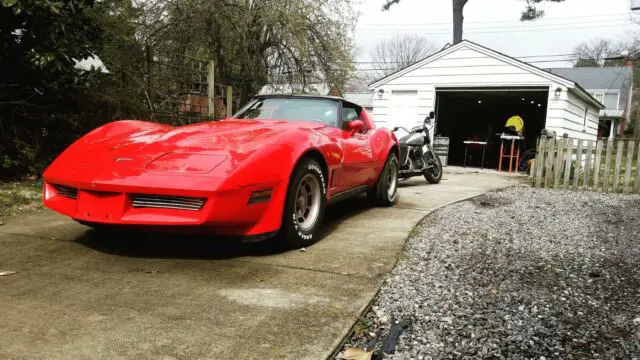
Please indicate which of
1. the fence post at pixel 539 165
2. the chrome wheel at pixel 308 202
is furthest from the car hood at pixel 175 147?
the fence post at pixel 539 165

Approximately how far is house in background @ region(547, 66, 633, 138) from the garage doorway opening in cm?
2048

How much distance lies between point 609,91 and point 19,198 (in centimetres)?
4246

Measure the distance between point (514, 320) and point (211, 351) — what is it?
4.61ft

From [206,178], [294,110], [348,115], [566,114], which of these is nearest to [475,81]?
[566,114]

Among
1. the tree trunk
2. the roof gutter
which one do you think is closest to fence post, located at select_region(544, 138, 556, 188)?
the roof gutter

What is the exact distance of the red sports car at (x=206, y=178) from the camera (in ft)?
8.89

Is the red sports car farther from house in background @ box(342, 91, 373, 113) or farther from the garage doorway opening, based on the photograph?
house in background @ box(342, 91, 373, 113)

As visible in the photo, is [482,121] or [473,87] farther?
[482,121]

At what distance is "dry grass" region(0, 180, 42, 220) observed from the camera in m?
4.37

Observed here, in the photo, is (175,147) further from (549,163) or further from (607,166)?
(607,166)

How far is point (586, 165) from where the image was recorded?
807 cm

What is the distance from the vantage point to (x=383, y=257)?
124 inches

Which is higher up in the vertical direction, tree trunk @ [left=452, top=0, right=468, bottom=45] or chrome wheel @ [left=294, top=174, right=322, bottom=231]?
tree trunk @ [left=452, top=0, right=468, bottom=45]

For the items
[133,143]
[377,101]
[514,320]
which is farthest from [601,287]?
[377,101]
